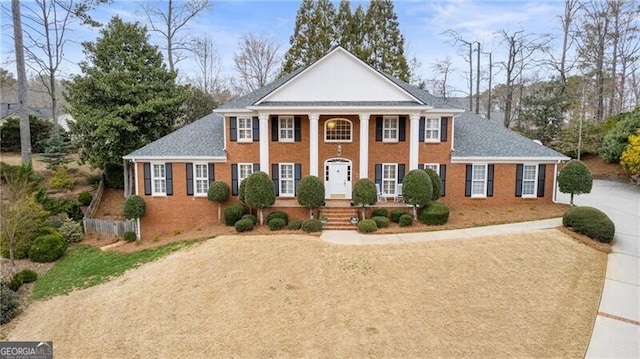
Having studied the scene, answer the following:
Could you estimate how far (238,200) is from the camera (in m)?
20.9

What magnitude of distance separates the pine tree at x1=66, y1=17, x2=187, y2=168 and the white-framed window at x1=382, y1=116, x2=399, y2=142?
13.9 m

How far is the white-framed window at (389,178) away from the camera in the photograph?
69.5 ft

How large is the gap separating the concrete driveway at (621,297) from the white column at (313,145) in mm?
13389

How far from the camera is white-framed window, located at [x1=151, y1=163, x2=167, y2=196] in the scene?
20.9m

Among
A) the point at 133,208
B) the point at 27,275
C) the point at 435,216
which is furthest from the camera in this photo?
the point at 133,208

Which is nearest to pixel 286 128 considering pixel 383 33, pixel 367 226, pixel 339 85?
pixel 339 85

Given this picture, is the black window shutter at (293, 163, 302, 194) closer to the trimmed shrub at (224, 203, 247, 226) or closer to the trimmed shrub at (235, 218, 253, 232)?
the trimmed shrub at (224, 203, 247, 226)

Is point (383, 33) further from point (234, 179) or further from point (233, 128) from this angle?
point (234, 179)

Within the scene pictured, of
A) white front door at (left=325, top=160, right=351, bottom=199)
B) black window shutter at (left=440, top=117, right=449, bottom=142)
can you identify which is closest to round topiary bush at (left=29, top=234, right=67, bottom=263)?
white front door at (left=325, top=160, right=351, bottom=199)

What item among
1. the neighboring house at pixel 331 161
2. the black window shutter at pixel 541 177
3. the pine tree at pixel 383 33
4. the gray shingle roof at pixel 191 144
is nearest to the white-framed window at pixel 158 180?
the neighboring house at pixel 331 161

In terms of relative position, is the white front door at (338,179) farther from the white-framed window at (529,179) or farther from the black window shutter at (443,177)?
the white-framed window at (529,179)

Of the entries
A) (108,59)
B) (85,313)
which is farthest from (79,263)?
(108,59)

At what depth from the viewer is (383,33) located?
34.7 m

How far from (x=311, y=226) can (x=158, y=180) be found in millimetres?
9481
